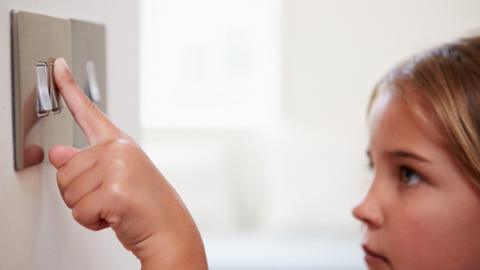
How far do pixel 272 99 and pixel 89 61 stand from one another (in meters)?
2.54

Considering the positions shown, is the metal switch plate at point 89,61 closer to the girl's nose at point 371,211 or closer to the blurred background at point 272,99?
the girl's nose at point 371,211

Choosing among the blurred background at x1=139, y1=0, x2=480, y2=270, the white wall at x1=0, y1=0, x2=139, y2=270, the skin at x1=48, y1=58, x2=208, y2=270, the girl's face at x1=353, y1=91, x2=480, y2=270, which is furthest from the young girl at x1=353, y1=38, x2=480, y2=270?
the blurred background at x1=139, y1=0, x2=480, y2=270

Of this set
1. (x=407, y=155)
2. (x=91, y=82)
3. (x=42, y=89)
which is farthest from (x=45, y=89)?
(x=407, y=155)

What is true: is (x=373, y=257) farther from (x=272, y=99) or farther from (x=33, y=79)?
(x=272, y=99)

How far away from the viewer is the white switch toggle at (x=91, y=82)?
49 centimetres

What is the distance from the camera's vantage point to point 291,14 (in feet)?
9.51

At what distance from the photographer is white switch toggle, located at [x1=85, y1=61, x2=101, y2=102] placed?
493mm

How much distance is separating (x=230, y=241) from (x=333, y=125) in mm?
766

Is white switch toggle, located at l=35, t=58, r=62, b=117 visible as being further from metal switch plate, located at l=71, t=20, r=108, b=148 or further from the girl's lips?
the girl's lips

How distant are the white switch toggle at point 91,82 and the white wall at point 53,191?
4cm

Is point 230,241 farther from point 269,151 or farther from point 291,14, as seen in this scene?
point 291,14

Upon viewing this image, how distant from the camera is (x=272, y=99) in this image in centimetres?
302

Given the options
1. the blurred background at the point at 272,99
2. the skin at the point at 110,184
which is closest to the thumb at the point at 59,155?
the skin at the point at 110,184

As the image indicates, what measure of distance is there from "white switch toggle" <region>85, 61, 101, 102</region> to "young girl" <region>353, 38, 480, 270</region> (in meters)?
0.49
